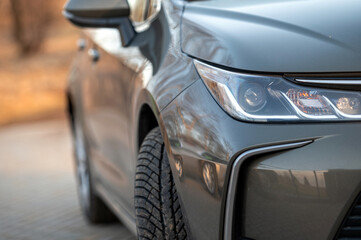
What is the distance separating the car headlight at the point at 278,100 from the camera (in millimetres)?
2199

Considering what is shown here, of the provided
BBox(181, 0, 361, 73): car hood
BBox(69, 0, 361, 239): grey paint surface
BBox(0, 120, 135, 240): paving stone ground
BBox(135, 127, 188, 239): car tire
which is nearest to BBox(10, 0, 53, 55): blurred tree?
BBox(0, 120, 135, 240): paving stone ground

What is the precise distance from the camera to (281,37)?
2.38m

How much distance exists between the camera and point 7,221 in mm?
5340

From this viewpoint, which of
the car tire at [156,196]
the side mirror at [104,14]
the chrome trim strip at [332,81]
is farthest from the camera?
the side mirror at [104,14]

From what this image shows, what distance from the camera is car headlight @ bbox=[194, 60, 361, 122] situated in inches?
86.6

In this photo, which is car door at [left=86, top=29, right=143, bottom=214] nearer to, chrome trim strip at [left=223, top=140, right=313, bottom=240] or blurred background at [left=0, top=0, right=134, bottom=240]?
blurred background at [left=0, top=0, right=134, bottom=240]

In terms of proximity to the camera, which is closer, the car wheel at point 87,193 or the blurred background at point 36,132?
the car wheel at point 87,193

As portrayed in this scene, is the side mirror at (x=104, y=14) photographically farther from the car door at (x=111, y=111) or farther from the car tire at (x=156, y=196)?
the car tire at (x=156, y=196)

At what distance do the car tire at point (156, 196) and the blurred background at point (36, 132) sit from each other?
5.72 feet

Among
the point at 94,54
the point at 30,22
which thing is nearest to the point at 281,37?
the point at 94,54

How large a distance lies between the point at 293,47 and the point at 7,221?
3.49m

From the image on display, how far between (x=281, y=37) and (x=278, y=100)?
0.77 ft

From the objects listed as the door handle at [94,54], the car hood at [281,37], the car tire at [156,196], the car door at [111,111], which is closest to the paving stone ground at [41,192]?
the car door at [111,111]

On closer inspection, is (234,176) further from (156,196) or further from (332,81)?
(156,196)
